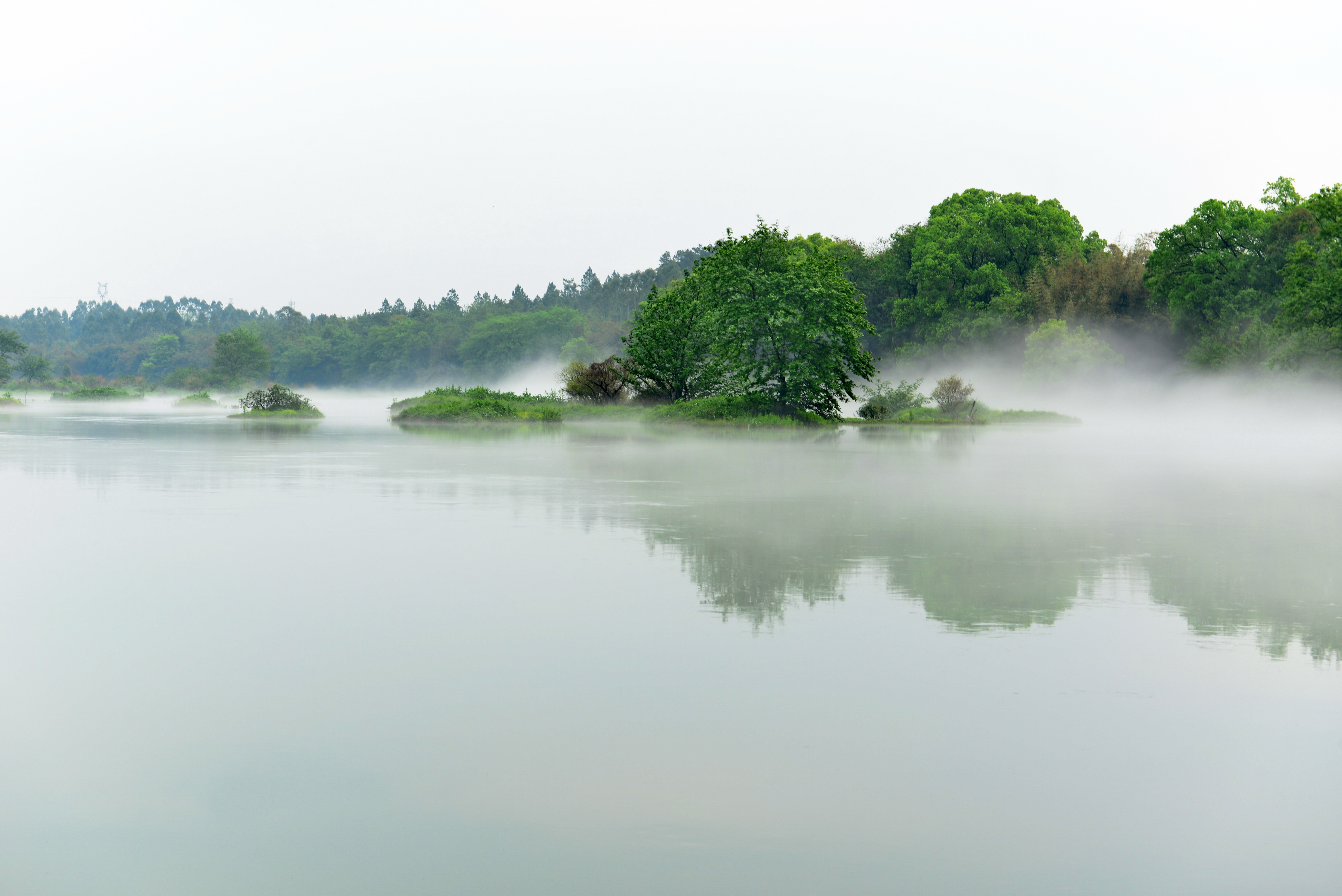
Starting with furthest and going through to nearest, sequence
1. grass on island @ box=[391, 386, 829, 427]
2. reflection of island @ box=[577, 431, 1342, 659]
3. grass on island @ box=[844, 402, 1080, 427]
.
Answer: grass on island @ box=[844, 402, 1080, 427]
grass on island @ box=[391, 386, 829, 427]
reflection of island @ box=[577, 431, 1342, 659]

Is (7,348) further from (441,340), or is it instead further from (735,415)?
(735,415)

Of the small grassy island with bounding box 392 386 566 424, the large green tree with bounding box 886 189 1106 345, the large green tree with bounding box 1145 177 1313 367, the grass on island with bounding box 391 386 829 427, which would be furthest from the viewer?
the large green tree with bounding box 886 189 1106 345

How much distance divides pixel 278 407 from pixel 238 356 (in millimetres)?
79068

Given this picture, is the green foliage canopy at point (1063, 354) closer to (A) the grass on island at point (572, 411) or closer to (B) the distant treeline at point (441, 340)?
(A) the grass on island at point (572, 411)

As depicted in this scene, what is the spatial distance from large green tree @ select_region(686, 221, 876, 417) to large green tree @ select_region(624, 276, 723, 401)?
5.45 feet

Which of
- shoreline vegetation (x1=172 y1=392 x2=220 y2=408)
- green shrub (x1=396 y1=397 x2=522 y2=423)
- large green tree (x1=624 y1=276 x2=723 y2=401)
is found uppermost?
large green tree (x1=624 y1=276 x2=723 y2=401)

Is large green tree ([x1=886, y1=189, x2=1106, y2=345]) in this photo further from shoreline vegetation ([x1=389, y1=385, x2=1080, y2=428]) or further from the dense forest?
shoreline vegetation ([x1=389, y1=385, x2=1080, y2=428])

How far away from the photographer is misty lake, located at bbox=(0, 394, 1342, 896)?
14.2ft

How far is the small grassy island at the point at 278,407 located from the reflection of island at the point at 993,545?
4081cm

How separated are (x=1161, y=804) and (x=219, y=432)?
39.3 metres

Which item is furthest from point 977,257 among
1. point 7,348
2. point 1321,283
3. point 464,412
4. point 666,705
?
point 7,348

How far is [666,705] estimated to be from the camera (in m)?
6.10

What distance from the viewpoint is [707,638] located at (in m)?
7.72

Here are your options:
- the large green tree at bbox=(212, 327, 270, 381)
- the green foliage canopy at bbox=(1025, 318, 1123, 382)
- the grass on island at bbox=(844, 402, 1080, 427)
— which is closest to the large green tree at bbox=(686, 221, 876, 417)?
the grass on island at bbox=(844, 402, 1080, 427)
